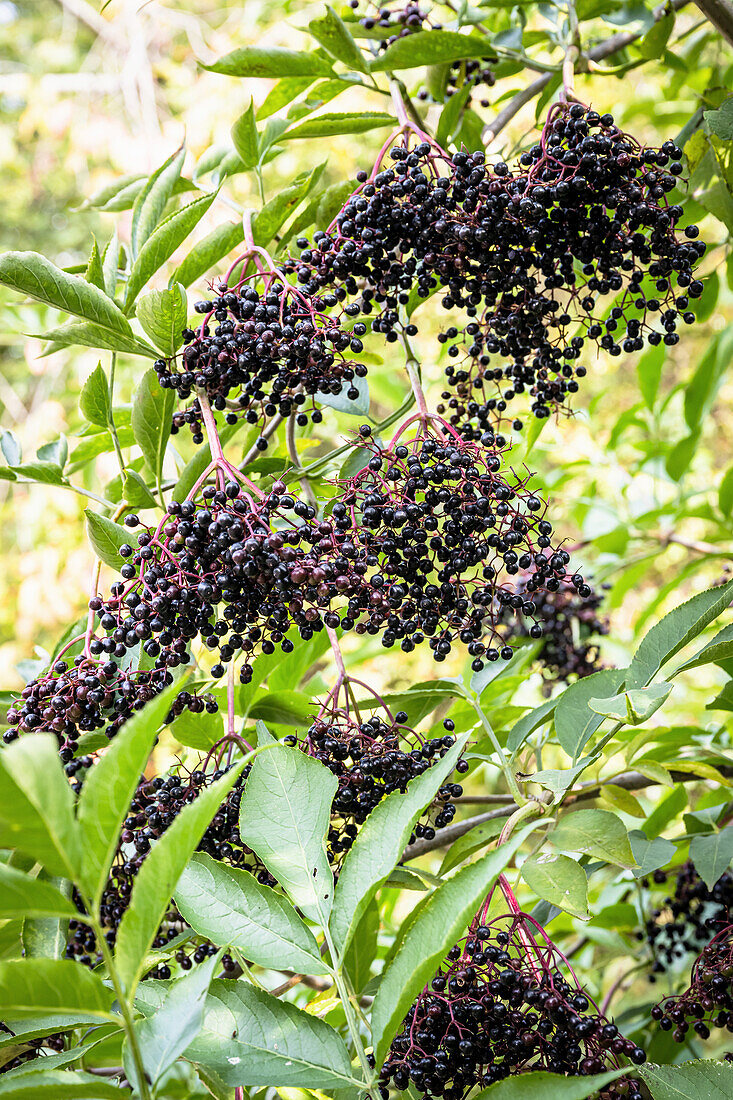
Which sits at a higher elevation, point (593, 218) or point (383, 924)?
point (593, 218)

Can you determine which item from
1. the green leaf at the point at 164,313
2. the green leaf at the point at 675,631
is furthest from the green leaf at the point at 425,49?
the green leaf at the point at 675,631

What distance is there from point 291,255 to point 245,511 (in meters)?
0.41

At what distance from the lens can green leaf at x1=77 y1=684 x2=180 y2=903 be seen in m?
0.44

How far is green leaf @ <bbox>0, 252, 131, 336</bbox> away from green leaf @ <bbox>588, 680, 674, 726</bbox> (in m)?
0.57

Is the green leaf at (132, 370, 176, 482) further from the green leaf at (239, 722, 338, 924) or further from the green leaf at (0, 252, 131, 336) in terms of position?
the green leaf at (239, 722, 338, 924)

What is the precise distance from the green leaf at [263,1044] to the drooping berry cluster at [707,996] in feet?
1.39

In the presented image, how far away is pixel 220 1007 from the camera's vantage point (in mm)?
574

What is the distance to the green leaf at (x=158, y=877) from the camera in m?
0.45

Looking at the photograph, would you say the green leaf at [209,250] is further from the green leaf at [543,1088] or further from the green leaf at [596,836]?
the green leaf at [543,1088]

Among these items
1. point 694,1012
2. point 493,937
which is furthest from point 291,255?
point 694,1012

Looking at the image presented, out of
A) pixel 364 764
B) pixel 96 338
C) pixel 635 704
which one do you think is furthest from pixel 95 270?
pixel 635 704

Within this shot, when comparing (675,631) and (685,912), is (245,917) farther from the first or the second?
(685,912)

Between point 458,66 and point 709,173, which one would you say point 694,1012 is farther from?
point 458,66

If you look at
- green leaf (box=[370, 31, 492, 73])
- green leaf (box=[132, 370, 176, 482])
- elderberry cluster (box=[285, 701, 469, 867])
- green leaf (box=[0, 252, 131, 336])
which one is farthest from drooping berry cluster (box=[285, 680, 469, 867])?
green leaf (box=[370, 31, 492, 73])
